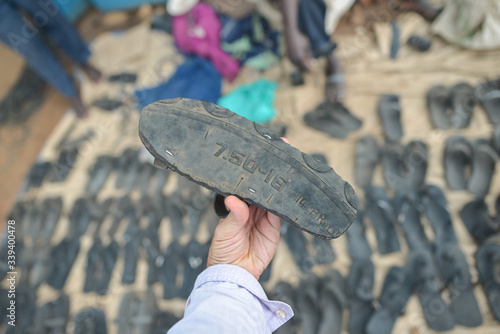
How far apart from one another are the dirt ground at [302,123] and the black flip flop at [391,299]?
0.05m

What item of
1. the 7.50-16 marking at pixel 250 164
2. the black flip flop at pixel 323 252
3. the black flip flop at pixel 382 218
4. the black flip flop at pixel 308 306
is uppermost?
the 7.50-16 marking at pixel 250 164

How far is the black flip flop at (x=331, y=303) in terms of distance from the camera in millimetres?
1644

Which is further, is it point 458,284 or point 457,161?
point 457,161

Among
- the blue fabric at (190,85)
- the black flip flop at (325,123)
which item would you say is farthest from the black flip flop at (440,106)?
the blue fabric at (190,85)

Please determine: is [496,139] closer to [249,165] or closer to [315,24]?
[315,24]

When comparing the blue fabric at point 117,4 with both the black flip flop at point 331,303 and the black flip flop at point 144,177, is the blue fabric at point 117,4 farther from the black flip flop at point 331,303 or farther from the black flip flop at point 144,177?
the black flip flop at point 331,303

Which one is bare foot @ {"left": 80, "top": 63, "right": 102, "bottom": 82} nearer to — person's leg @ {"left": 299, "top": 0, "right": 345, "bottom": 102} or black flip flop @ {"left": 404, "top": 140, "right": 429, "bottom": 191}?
person's leg @ {"left": 299, "top": 0, "right": 345, "bottom": 102}

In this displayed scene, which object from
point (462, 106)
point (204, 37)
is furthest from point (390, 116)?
point (204, 37)

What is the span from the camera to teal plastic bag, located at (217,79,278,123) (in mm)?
2408

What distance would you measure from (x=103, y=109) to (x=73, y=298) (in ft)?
5.02

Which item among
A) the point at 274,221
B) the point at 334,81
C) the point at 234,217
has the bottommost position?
the point at 334,81

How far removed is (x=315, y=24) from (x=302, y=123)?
672 millimetres

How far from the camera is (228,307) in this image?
2.70 ft

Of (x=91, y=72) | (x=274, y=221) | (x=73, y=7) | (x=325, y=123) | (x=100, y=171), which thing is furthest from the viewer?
(x=73, y=7)
